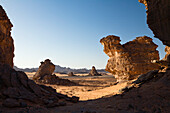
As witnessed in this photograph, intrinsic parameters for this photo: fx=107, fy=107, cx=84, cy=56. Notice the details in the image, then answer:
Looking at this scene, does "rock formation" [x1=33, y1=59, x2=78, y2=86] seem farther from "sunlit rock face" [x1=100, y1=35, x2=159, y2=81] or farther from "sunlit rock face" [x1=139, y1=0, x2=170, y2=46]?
"sunlit rock face" [x1=139, y1=0, x2=170, y2=46]

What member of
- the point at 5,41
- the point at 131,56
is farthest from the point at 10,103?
the point at 131,56

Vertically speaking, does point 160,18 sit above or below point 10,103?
above

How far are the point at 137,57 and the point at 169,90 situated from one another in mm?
11070

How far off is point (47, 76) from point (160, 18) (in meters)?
17.8

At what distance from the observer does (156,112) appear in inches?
131

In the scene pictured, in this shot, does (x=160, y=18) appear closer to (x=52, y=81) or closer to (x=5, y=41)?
(x=5, y=41)

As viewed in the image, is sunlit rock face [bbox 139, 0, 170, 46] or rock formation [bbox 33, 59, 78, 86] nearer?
sunlit rock face [bbox 139, 0, 170, 46]

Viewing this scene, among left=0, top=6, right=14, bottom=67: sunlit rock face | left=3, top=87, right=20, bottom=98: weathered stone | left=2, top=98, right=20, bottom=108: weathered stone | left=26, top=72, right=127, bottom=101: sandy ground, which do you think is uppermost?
left=0, top=6, right=14, bottom=67: sunlit rock face

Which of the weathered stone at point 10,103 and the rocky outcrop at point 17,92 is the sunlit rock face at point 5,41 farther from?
the weathered stone at point 10,103

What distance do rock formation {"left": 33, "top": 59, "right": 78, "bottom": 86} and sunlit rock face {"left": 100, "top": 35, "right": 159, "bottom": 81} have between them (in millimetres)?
8098

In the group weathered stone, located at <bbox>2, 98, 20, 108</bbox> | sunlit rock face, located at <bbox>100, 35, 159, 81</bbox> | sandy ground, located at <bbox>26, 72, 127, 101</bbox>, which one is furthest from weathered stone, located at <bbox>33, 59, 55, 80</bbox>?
weathered stone, located at <bbox>2, 98, 20, 108</bbox>

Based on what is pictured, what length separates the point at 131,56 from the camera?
48.6 feet

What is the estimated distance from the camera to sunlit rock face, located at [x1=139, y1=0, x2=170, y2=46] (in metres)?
4.29

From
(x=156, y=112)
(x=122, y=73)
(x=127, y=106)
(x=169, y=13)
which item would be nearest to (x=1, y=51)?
(x=127, y=106)
